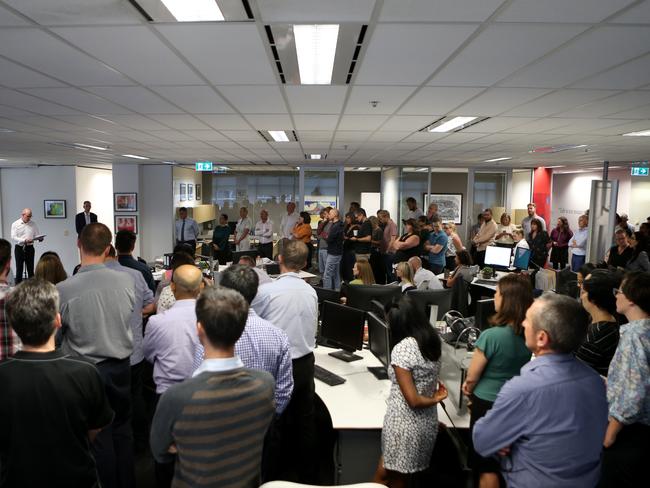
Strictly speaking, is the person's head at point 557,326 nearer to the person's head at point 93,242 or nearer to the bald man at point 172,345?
the bald man at point 172,345

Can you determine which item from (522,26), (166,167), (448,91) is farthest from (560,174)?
(522,26)

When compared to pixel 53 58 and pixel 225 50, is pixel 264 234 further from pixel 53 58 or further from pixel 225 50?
pixel 225 50

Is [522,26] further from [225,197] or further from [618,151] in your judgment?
[225,197]

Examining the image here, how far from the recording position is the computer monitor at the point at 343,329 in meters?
3.65

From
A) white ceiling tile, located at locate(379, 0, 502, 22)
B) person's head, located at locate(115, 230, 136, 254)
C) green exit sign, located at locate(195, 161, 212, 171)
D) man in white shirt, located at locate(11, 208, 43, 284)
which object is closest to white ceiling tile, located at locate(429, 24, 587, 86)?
white ceiling tile, located at locate(379, 0, 502, 22)

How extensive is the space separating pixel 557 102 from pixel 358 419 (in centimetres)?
341

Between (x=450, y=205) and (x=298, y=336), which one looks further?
(x=450, y=205)

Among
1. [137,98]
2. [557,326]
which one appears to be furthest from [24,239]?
[557,326]

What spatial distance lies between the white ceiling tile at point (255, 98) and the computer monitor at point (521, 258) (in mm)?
4479

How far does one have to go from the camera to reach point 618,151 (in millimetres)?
8398

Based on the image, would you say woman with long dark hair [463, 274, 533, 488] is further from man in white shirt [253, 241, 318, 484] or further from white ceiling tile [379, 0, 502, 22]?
white ceiling tile [379, 0, 502, 22]

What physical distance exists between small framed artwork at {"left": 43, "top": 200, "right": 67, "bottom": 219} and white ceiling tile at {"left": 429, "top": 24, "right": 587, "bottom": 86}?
498 inches

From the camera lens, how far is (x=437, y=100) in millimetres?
4027

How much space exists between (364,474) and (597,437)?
1.75 m
